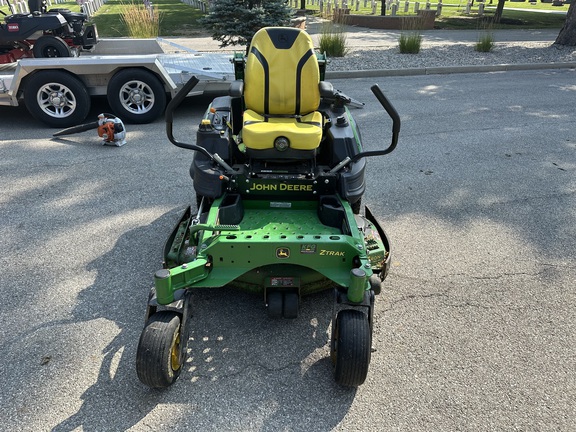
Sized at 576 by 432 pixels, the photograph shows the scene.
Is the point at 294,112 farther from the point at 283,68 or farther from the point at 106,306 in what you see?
the point at 106,306

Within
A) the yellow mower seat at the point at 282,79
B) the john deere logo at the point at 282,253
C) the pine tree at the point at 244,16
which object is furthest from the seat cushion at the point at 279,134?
the pine tree at the point at 244,16

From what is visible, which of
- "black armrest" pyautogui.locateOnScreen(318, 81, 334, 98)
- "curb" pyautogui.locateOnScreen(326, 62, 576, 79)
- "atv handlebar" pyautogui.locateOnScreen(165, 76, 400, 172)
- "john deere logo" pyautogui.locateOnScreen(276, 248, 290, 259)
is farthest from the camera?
"curb" pyautogui.locateOnScreen(326, 62, 576, 79)

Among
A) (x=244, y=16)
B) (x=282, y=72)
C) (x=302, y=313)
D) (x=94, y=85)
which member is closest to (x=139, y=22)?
(x=244, y=16)

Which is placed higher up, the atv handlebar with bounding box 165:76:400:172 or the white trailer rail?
the atv handlebar with bounding box 165:76:400:172

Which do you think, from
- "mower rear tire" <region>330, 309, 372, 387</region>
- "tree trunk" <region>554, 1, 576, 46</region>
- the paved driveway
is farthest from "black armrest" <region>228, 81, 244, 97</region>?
"tree trunk" <region>554, 1, 576, 46</region>

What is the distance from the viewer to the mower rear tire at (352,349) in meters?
2.56

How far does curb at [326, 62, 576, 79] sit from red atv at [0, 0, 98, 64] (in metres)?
5.16

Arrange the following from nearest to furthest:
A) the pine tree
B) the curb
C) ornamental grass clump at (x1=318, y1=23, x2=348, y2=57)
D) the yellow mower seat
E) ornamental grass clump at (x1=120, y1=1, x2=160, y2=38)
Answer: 1. the yellow mower seat
2. the pine tree
3. the curb
4. ornamental grass clump at (x1=120, y1=1, x2=160, y2=38)
5. ornamental grass clump at (x1=318, y1=23, x2=348, y2=57)

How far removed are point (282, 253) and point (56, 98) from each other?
5631mm

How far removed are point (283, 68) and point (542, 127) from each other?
5.40 metres

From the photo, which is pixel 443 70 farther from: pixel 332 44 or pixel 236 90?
pixel 236 90

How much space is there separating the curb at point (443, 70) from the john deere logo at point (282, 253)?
8022 millimetres

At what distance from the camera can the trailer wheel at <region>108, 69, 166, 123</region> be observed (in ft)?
22.5

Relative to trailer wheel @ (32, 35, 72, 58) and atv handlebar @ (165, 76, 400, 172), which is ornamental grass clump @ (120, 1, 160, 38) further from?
atv handlebar @ (165, 76, 400, 172)
